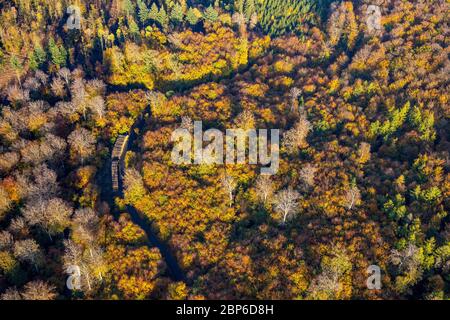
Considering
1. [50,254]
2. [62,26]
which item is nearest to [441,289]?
[50,254]

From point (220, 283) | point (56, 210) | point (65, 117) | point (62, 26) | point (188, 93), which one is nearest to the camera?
point (220, 283)

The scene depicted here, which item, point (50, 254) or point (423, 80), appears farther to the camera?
point (423, 80)

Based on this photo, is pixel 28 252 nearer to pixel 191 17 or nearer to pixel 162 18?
pixel 162 18

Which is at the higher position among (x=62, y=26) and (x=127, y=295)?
(x=62, y=26)

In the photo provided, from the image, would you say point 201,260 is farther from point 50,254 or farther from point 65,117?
point 65,117

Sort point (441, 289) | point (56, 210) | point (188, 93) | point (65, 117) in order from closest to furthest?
point (441, 289), point (56, 210), point (65, 117), point (188, 93)

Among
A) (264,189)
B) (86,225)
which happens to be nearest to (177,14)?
(264,189)
